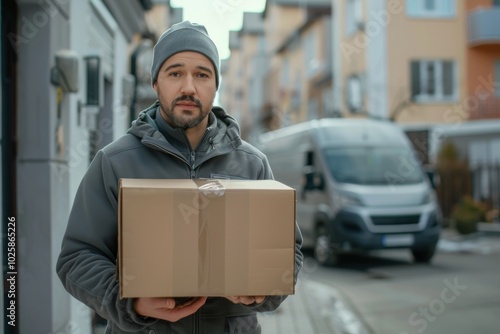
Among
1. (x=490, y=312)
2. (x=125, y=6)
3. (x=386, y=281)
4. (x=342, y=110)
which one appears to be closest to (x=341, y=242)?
(x=386, y=281)

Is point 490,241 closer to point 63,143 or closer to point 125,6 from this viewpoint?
point 125,6

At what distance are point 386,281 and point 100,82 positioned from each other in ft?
17.6

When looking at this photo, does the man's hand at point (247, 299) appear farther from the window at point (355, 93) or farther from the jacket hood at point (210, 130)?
the window at point (355, 93)

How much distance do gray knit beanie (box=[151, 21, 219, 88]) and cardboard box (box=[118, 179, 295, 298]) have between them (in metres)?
0.51

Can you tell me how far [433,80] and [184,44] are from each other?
2264 centimetres

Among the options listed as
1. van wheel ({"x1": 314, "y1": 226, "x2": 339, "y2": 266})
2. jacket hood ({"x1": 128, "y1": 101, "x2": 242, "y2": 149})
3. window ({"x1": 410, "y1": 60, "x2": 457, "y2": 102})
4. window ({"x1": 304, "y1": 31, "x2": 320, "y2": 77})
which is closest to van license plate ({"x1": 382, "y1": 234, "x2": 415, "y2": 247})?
van wheel ({"x1": 314, "y1": 226, "x2": 339, "y2": 266})

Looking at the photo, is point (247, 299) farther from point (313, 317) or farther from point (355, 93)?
point (355, 93)

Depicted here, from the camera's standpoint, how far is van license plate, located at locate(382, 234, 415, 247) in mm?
10766

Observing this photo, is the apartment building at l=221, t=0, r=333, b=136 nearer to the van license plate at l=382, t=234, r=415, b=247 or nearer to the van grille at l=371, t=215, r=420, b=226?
the van grille at l=371, t=215, r=420, b=226

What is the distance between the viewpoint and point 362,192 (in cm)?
1088

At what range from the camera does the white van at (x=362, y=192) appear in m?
10.8

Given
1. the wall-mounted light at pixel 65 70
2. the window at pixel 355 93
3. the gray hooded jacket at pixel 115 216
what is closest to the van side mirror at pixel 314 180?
the wall-mounted light at pixel 65 70

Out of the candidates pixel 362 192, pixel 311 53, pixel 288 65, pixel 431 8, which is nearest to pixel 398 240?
pixel 362 192

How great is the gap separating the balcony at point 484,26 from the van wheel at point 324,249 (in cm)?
1465
